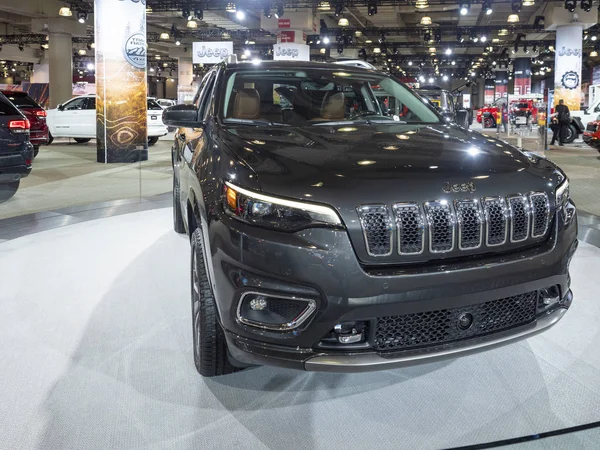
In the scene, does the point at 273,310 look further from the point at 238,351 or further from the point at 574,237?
the point at 574,237

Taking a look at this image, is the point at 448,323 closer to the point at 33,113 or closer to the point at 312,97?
the point at 312,97

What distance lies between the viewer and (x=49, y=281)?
4441 millimetres

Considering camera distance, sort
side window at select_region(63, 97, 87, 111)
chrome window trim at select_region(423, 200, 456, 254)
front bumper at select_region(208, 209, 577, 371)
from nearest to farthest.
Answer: front bumper at select_region(208, 209, 577, 371), chrome window trim at select_region(423, 200, 456, 254), side window at select_region(63, 97, 87, 111)

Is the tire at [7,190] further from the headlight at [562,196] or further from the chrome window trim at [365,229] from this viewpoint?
the headlight at [562,196]

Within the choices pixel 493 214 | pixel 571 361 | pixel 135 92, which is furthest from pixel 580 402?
pixel 135 92

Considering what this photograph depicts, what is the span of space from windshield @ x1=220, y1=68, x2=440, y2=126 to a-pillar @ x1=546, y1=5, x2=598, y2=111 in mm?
22197

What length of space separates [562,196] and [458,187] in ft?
2.12

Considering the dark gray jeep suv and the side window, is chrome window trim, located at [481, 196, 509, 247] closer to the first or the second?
the dark gray jeep suv

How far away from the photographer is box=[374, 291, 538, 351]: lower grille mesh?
2324mm

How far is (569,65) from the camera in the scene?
24.2m

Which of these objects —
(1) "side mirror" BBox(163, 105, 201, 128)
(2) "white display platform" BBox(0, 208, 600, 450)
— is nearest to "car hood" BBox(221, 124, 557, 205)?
(1) "side mirror" BBox(163, 105, 201, 128)

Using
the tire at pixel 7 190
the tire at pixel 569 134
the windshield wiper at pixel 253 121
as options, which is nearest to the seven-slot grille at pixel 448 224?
the windshield wiper at pixel 253 121

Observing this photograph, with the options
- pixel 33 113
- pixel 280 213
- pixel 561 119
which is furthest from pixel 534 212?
pixel 561 119

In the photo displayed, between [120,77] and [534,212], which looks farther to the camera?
[120,77]
